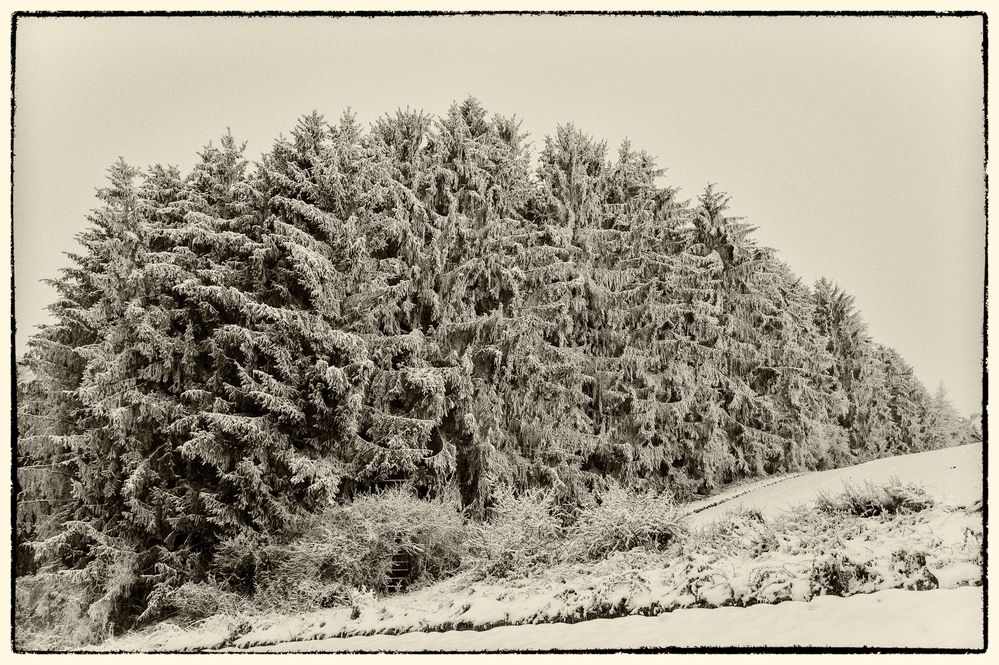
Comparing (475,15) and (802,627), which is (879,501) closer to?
(802,627)

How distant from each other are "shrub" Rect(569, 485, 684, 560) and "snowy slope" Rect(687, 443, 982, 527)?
108 centimetres

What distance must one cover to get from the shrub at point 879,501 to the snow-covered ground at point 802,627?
107 inches

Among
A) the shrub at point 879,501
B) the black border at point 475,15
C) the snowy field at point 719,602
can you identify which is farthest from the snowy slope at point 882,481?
the black border at point 475,15

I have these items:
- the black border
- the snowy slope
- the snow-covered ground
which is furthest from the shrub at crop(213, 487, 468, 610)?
the snowy slope

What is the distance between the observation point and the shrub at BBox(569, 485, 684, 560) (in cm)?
1303

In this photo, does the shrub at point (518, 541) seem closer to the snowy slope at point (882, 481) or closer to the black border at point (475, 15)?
the snowy slope at point (882, 481)

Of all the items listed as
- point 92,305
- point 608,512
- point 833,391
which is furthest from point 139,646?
point 833,391

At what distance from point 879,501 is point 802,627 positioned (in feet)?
13.9

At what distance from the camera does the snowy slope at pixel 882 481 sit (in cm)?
1152

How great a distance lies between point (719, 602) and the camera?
32.2 ft

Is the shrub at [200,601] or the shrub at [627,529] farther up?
the shrub at [627,529]

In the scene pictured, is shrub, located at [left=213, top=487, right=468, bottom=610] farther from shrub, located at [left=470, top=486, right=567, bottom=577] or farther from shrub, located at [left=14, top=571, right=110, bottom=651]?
shrub, located at [left=14, top=571, right=110, bottom=651]

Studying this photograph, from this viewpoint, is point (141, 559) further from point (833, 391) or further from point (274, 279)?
point (833, 391)

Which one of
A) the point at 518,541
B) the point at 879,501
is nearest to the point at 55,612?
the point at 518,541
